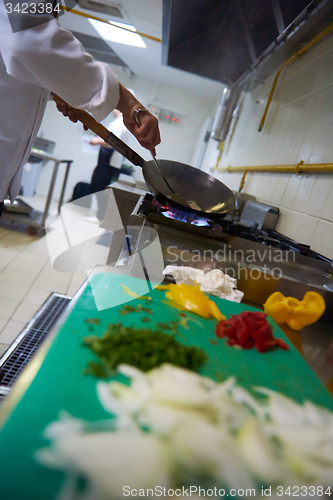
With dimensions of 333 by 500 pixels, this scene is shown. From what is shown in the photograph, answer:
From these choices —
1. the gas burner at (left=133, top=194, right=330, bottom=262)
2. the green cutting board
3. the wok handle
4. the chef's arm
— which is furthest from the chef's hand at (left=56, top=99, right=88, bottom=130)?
the green cutting board

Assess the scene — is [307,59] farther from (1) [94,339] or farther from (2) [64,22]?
(2) [64,22]

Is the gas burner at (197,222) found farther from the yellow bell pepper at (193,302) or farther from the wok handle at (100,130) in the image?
the yellow bell pepper at (193,302)

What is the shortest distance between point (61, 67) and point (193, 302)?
25.3 inches

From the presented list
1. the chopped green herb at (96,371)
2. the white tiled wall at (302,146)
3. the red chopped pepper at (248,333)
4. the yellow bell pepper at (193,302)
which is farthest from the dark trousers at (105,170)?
the chopped green herb at (96,371)

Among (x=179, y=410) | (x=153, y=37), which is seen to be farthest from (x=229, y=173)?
(x=179, y=410)

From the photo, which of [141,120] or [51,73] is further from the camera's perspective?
[141,120]

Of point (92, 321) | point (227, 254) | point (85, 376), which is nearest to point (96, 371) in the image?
point (85, 376)

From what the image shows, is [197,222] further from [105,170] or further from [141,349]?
[105,170]

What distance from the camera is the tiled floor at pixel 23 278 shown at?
61.9 inches

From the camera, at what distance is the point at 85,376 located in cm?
42

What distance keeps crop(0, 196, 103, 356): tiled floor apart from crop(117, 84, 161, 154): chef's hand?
104 centimetres

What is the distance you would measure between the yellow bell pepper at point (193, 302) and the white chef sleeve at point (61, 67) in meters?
0.50

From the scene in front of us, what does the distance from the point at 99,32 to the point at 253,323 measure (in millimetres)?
3642

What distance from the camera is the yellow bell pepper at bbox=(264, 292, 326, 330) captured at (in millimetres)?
729
